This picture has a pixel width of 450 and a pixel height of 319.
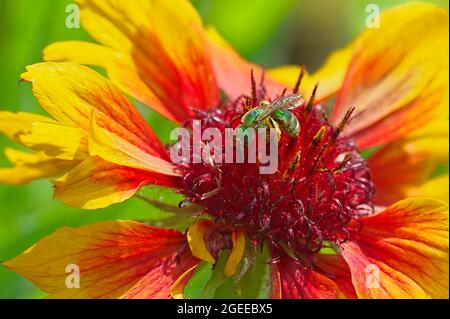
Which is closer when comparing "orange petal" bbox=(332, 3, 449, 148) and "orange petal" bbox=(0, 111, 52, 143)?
"orange petal" bbox=(0, 111, 52, 143)

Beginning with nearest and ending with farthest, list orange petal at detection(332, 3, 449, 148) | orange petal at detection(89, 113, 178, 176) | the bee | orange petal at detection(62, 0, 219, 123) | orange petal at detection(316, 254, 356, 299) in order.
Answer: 1. orange petal at detection(89, 113, 178, 176)
2. the bee
3. orange petal at detection(316, 254, 356, 299)
4. orange petal at detection(62, 0, 219, 123)
5. orange petal at detection(332, 3, 449, 148)

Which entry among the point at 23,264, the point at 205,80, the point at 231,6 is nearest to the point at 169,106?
the point at 205,80

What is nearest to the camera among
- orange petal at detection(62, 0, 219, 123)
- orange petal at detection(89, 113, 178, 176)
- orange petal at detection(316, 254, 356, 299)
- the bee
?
orange petal at detection(89, 113, 178, 176)

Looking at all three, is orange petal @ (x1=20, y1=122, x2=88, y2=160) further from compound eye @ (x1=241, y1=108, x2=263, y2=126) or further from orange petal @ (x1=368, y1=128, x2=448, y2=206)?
orange petal @ (x1=368, y1=128, x2=448, y2=206)

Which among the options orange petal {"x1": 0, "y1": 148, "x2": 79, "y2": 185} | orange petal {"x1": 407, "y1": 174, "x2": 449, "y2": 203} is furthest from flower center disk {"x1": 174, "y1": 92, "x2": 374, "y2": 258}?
orange petal {"x1": 407, "y1": 174, "x2": 449, "y2": 203}

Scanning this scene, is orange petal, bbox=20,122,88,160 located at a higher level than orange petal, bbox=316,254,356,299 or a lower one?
higher

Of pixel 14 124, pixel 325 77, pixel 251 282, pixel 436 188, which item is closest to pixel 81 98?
pixel 14 124
